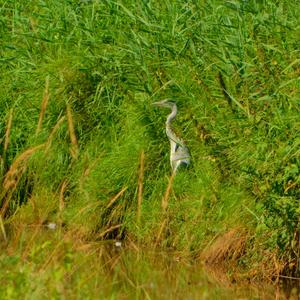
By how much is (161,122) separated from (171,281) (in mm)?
1980

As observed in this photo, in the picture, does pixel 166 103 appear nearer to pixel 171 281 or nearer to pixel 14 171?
pixel 171 281

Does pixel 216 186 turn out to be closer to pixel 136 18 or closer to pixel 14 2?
pixel 136 18

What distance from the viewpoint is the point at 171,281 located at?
27.6 feet

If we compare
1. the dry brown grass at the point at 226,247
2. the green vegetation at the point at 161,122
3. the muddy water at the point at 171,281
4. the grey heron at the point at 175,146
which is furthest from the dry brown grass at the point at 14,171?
the grey heron at the point at 175,146

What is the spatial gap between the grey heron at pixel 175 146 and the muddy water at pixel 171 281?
676 mm

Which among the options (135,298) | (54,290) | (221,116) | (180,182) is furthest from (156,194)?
(54,290)

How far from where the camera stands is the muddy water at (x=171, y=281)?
25.7 feet

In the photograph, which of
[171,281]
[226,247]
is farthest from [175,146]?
[171,281]

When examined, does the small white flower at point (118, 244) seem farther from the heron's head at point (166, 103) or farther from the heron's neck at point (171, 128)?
the heron's head at point (166, 103)

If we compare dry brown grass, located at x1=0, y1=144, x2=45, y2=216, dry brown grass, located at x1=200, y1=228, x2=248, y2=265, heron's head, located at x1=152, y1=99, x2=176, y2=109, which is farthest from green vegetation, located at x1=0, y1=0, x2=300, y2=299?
dry brown grass, located at x1=0, y1=144, x2=45, y2=216

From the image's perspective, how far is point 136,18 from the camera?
10227 mm

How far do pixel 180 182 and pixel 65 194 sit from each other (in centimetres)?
119

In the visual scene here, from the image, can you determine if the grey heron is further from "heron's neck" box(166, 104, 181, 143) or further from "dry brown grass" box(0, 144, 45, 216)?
"dry brown grass" box(0, 144, 45, 216)

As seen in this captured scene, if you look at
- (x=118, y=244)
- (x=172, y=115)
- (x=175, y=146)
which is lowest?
(x=118, y=244)
